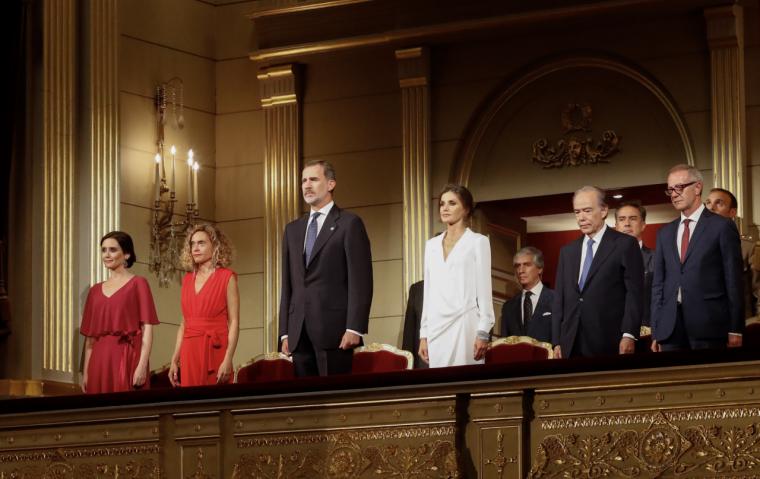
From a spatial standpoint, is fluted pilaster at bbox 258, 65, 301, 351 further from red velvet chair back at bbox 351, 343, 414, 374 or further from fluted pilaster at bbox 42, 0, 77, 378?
red velvet chair back at bbox 351, 343, 414, 374

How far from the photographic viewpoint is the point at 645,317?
7977mm

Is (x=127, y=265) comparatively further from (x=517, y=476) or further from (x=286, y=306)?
(x=517, y=476)

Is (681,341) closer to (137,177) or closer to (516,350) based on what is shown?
(516,350)

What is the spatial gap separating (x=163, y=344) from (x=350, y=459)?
4446 millimetres

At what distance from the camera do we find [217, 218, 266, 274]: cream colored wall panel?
10734 mm

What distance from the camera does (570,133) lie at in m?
9.95

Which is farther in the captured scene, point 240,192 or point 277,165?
A: point 240,192

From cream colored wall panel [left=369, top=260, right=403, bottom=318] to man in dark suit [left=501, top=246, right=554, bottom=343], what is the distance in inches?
73.4

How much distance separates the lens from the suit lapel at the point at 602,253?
6.80m

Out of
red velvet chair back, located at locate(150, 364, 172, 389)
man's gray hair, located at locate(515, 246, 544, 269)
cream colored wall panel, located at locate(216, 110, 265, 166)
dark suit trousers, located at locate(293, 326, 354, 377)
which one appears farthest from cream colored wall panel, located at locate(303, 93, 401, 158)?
dark suit trousers, located at locate(293, 326, 354, 377)

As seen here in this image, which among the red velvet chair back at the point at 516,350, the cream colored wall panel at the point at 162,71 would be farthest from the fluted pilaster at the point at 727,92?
the cream colored wall panel at the point at 162,71

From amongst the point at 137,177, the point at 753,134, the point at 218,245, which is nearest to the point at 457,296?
the point at 218,245

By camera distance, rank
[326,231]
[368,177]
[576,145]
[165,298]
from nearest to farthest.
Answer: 1. [326,231]
2. [576,145]
3. [165,298]
4. [368,177]

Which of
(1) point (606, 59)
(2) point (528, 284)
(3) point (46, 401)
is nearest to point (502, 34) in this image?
(1) point (606, 59)
